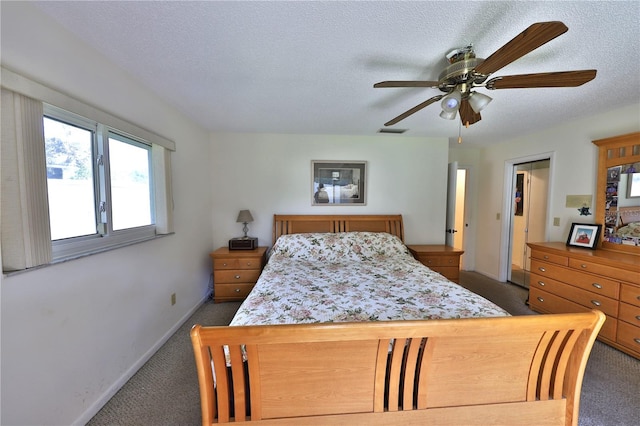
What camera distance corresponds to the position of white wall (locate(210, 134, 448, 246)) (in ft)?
11.3

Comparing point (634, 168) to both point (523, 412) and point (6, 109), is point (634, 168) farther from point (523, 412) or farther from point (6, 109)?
point (6, 109)

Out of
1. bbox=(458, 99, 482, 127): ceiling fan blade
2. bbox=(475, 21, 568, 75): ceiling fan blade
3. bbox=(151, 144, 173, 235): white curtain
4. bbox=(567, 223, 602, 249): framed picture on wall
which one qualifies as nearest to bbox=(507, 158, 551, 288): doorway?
bbox=(567, 223, 602, 249): framed picture on wall

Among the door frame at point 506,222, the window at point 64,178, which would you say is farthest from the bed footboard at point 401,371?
the door frame at point 506,222

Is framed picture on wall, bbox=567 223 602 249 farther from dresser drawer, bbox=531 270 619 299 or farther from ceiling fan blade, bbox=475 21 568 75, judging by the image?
ceiling fan blade, bbox=475 21 568 75

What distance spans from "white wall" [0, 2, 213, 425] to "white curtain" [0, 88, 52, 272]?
12cm

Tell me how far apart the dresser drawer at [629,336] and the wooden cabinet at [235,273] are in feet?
11.8

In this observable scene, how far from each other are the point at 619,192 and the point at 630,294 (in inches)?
43.8

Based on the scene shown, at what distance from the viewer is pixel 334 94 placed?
7.06 feet

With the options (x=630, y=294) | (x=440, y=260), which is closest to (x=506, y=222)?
(x=440, y=260)

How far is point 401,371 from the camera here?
3.85 feet

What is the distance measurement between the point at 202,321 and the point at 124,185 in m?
1.65

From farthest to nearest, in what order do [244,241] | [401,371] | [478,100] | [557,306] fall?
[244,241] < [557,306] < [478,100] < [401,371]

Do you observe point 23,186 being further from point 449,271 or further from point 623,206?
point 623,206

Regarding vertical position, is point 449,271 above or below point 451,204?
below
